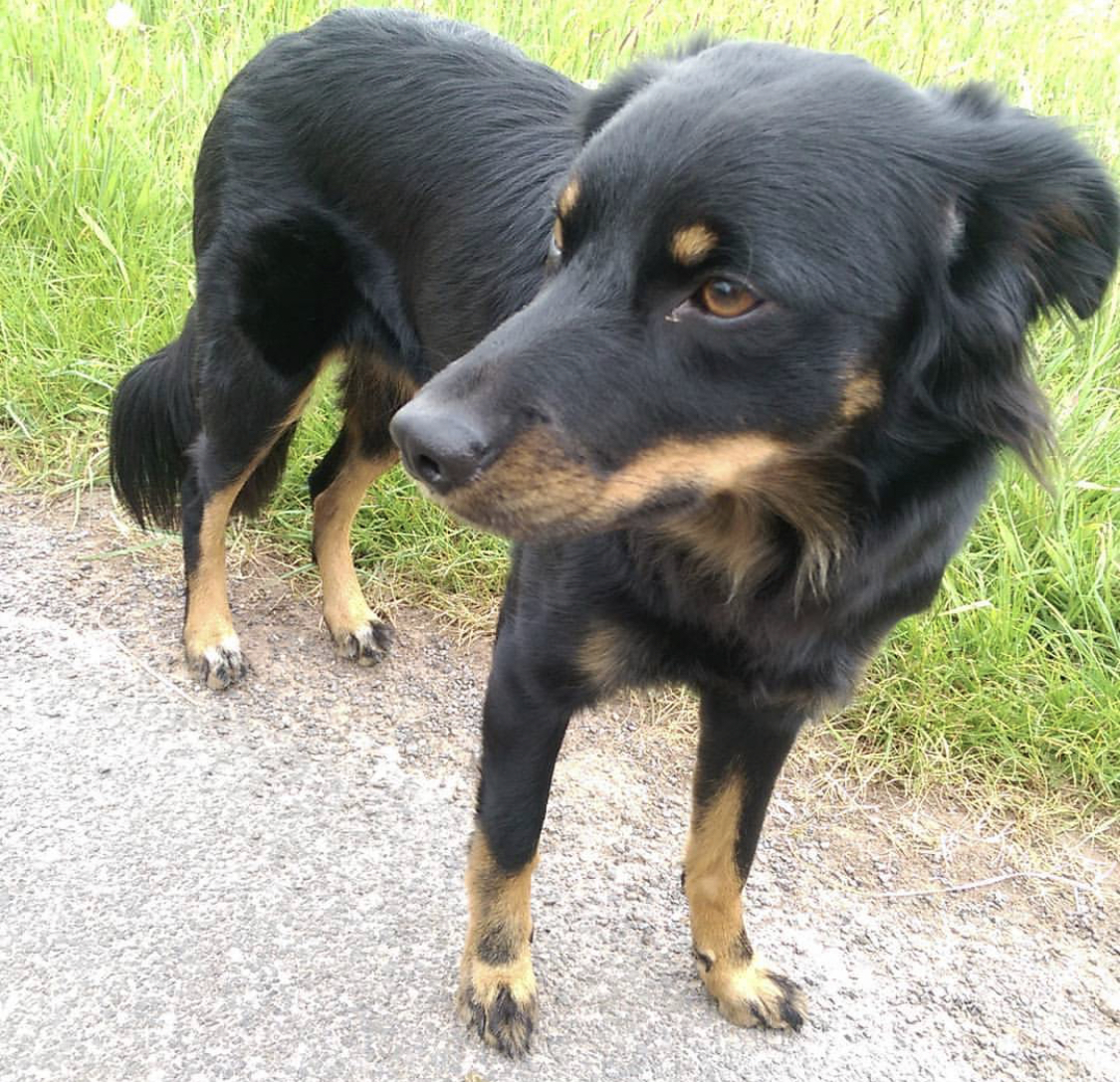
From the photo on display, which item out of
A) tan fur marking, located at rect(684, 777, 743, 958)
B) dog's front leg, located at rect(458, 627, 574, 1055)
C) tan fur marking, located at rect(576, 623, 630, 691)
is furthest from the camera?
tan fur marking, located at rect(684, 777, 743, 958)

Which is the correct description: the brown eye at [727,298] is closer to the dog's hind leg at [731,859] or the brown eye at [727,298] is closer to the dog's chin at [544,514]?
the dog's chin at [544,514]

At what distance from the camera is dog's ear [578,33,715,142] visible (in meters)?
1.93

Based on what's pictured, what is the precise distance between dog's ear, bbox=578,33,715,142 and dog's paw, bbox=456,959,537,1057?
1555 millimetres

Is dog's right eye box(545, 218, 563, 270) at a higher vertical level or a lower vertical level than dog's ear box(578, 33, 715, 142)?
lower

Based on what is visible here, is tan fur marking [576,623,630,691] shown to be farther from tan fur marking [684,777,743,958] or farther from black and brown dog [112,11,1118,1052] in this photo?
tan fur marking [684,777,743,958]

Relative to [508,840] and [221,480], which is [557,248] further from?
[221,480]

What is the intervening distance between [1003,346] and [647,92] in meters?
0.64

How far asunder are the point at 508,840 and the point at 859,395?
40.9 inches

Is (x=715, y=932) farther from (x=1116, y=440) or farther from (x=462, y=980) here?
(x=1116, y=440)

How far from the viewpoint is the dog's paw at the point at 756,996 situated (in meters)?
2.15

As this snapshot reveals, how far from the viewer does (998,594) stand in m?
2.97

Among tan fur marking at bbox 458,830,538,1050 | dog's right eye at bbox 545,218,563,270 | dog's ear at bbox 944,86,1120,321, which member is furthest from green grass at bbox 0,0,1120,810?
dog's right eye at bbox 545,218,563,270

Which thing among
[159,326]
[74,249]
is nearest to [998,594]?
[159,326]

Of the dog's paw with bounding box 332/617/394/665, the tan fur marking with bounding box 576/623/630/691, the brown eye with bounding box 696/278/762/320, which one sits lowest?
the dog's paw with bounding box 332/617/394/665
